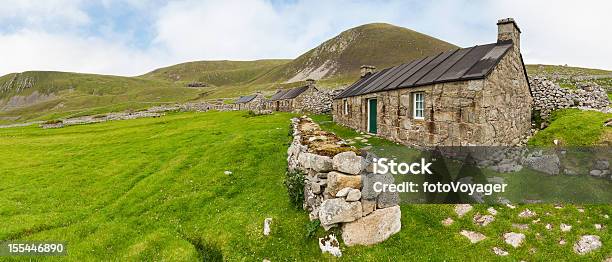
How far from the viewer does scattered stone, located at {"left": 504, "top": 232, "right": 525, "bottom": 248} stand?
939 cm

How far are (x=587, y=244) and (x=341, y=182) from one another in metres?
7.27

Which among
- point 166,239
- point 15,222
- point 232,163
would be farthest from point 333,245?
point 15,222

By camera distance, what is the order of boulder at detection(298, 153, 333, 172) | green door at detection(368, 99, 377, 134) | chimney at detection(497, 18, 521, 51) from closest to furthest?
boulder at detection(298, 153, 333, 172)
chimney at detection(497, 18, 521, 51)
green door at detection(368, 99, 377, 134)

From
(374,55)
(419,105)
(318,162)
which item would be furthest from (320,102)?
Result: (374,55)

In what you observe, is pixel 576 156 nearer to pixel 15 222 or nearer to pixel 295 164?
pixel 295 164

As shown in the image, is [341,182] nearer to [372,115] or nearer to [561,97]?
[372,115]

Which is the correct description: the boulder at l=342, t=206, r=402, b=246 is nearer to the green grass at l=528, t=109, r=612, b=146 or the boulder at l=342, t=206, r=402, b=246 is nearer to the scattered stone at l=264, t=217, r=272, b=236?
the scattered stone at l=264, t=217, r=272, b=236

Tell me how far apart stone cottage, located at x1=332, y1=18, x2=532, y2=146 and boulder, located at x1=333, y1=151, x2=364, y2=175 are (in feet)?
34.6

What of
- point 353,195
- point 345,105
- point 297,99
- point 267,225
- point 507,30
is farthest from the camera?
point 297,99

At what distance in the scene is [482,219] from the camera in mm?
10812

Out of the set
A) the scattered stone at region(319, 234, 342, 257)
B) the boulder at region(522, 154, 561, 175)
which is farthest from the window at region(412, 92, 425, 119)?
the scattered stone at region(319, 234, 342, 257)

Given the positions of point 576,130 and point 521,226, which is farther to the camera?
point 576,130

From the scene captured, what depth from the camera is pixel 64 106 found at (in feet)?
627

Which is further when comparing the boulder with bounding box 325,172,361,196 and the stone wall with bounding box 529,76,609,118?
the stone wall with bounding box 529,76,609,118
